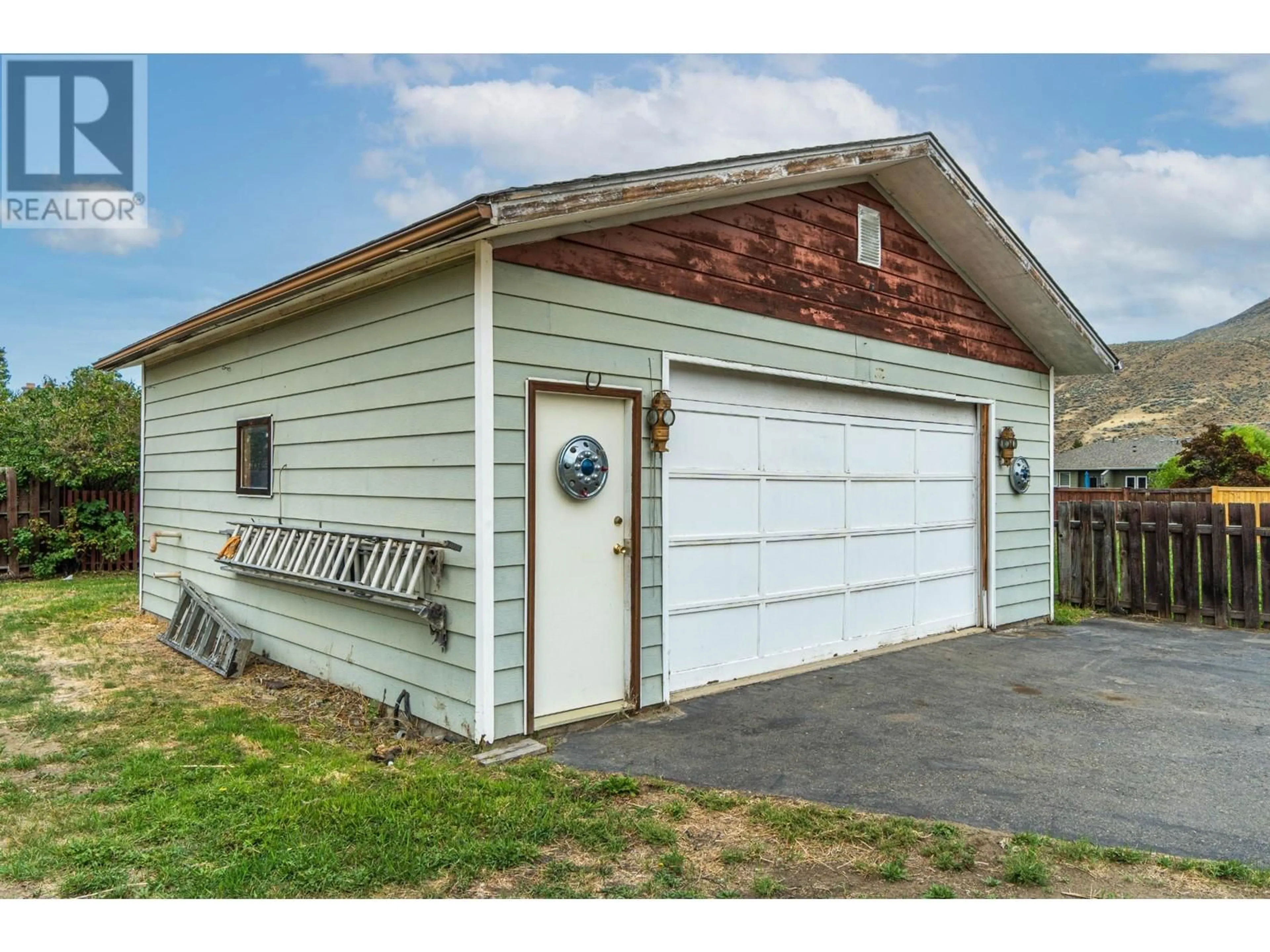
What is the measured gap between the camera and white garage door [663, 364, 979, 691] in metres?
5.27

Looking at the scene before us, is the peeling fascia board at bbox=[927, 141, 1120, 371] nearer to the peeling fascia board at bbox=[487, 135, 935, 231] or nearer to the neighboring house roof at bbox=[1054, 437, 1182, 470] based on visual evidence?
the peeling fascia board at bbox=[487, 135, 935, 231]

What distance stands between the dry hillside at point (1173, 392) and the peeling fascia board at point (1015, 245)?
38798 mm

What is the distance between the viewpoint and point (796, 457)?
6051 millimetres

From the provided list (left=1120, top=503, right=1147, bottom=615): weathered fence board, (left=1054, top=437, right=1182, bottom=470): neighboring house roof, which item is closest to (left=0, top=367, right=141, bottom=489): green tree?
(left=1120, top=503, right=1147, bottom=615): weathered fence board

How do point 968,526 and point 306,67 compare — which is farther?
point 306,67

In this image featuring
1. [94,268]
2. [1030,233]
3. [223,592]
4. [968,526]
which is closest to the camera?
[223,592]

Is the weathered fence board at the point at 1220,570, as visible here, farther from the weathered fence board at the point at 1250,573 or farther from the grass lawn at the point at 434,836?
the grass lawn at the point at 434,836

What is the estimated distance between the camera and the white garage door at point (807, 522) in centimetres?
527

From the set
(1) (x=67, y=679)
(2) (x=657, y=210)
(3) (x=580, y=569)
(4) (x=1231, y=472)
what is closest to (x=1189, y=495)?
(4) (x=1231, y=472)

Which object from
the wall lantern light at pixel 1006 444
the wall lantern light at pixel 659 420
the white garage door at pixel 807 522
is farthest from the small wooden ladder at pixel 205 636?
the wall lantern light at pixel 1006 444

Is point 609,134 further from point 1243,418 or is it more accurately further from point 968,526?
point 1243,418

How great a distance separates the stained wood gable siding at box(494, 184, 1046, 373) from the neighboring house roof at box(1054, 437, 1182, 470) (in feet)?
105

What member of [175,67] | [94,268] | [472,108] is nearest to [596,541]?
[175,67]

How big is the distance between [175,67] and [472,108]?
635cm
